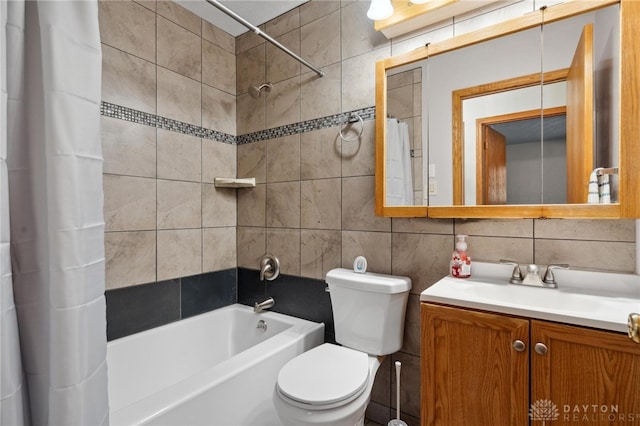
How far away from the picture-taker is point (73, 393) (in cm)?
65

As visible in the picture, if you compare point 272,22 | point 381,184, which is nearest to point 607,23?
point 381,184

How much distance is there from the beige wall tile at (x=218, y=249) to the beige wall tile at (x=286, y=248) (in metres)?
0.35

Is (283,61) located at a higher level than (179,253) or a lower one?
higher

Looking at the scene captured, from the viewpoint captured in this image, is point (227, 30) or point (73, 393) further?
point (227, 30)

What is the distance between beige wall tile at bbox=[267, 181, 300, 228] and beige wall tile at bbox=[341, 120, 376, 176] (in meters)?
0.38

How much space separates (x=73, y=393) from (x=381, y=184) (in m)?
1.41

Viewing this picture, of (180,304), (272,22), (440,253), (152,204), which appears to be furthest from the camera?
(272,22)

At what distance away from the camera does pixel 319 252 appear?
1.98 m

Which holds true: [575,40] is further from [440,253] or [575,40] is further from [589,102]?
[440,253]

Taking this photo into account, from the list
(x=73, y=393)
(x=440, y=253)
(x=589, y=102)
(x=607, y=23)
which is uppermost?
(x=607, y=23)

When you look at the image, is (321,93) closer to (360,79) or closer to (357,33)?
(360,79)

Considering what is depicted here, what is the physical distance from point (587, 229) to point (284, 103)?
174 cm

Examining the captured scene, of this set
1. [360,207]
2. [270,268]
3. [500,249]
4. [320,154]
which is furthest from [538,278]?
[270,268]

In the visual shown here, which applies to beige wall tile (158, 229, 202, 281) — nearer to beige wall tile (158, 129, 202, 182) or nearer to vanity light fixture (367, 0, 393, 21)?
beige wall tile (158, 129, 202, 182)
